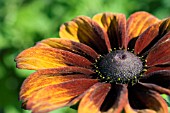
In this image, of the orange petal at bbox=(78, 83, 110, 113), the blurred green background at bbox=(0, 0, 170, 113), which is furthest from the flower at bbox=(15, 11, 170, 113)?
the blurred green background at bbox=(0, 0, 170, 113)

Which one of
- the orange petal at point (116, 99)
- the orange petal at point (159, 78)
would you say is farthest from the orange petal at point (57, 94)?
the orange petal at point (159, 78)

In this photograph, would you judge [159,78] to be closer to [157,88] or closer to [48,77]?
[157,88]

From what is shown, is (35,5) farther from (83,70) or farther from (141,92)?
(141,92)

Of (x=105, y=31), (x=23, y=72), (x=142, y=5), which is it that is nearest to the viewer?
(x=105, y=31)

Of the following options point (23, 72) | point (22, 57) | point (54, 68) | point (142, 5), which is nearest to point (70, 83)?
point (54, 68)

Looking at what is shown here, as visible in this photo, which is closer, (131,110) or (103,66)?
(131,110)

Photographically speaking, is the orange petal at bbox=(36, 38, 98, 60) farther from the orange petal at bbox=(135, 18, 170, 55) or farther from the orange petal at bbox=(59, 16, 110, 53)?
the orange petal at bbox=(135, 18, 170, 55)

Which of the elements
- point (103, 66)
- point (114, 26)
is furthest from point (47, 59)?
point (114, 26)
